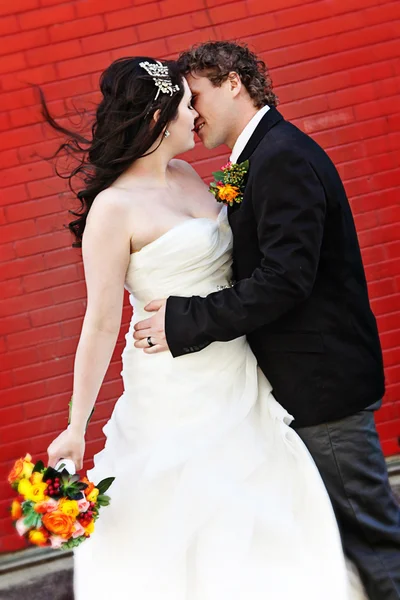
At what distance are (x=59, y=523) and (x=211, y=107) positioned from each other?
5.23 ft

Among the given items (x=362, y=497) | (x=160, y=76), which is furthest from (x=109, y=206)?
(x=362, y=497)

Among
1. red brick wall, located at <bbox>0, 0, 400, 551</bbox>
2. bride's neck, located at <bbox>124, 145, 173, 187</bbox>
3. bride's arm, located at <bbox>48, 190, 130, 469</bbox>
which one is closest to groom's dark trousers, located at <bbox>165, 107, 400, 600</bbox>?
bride's arm, located at <bbox>48, 190, 130, 469</bbox>

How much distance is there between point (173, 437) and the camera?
8.46 ft

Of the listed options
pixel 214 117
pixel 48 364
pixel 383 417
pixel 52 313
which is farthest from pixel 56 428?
pixel 214 117

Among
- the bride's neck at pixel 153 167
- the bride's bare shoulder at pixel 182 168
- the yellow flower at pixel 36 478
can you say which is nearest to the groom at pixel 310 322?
the bride's neck at pixel 153 167

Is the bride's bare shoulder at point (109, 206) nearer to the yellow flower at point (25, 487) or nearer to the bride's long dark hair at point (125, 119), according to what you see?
the bride's long dark hair at point (125, 119)

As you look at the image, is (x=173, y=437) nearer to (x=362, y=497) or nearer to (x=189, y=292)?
(x=189, y=292)

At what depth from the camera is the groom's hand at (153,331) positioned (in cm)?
254

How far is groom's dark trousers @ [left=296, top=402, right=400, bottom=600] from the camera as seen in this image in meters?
2.47

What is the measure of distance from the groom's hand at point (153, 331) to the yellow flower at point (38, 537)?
0.69 metres

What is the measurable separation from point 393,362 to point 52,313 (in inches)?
80.4

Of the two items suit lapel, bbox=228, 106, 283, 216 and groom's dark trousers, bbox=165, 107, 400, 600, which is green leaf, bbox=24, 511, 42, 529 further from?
suit lapel, bbox=228, 106, 283, 216

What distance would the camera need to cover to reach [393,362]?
4.46 meters

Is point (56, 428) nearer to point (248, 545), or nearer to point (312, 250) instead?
point (248, 545)
